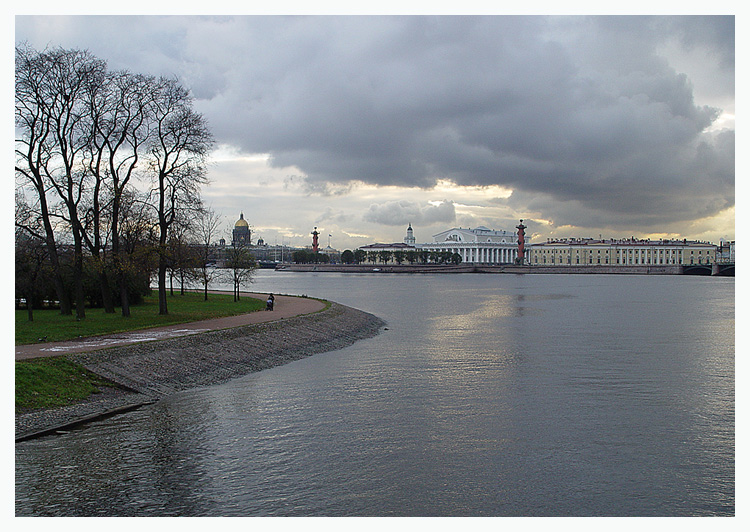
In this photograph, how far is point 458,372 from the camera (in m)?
23.4

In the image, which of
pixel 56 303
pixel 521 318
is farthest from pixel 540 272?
pixel 56 303

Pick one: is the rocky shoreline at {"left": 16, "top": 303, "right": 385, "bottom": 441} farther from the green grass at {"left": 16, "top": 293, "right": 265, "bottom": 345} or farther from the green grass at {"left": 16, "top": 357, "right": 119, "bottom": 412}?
the green grass at {"left": 16, "top": 293, "right": 265, "bottom": 345}

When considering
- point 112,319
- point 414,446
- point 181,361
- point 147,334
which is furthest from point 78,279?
point 414,446

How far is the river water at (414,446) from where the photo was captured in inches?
449

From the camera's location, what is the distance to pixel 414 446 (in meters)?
14.4

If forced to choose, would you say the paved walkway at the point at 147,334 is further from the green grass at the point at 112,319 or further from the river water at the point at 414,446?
the river water at the point at 414,446

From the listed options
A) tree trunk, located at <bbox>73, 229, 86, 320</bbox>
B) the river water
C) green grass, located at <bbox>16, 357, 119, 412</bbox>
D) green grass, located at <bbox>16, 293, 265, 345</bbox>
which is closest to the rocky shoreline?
green grass, located at <bbox>16, 357, 119, 412</bbox>

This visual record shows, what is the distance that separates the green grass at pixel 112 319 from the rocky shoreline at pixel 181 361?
11.7 ft

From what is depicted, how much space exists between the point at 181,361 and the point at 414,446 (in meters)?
10.3

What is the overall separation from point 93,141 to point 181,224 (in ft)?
20.0

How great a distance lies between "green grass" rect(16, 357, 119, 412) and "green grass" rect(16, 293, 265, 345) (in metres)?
4.07

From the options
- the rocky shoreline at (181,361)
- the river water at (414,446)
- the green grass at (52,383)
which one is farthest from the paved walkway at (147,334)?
the river water at (414,446)

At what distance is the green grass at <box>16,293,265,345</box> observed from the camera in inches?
922

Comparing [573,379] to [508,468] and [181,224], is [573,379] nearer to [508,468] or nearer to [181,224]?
[508,468]
